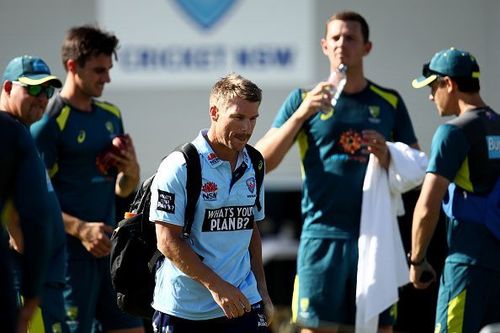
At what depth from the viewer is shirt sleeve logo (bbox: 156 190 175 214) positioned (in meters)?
4.54

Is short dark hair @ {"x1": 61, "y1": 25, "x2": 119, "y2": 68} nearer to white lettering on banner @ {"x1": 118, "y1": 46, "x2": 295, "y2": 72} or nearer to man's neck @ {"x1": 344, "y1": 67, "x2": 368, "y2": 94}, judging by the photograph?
man's neck @ {"x1": 344, "y1": 67, "x2": 368, "y2": 94}

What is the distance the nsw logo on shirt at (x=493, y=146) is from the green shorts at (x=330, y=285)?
1.04 meters

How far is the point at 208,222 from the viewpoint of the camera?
465 cm

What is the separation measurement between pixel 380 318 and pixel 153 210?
6.83 ft

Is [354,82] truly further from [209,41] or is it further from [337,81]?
[209,41]

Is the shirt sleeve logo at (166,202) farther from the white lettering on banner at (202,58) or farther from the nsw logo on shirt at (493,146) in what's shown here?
the white lettering on banner at (202,58)

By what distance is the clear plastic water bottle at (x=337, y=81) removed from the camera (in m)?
6.10

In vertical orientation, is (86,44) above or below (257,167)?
above

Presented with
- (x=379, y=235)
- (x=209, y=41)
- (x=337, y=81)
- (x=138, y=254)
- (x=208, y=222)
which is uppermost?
(x=337, y=81)

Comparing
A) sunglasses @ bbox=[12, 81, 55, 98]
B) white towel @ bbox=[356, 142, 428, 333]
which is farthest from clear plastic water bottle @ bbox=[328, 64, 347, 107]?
sunglasses @ bbox=[12, 81, 55, 98]

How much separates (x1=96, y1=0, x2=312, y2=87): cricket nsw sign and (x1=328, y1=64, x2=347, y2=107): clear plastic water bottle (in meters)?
2.47

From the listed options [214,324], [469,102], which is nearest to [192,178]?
[214,324]

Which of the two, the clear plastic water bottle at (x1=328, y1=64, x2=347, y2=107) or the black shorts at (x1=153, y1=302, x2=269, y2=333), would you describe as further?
the clear plastic water bottle at (x1=328, y1=64, x2=347, y2=107)

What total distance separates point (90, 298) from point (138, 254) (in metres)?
1.56
